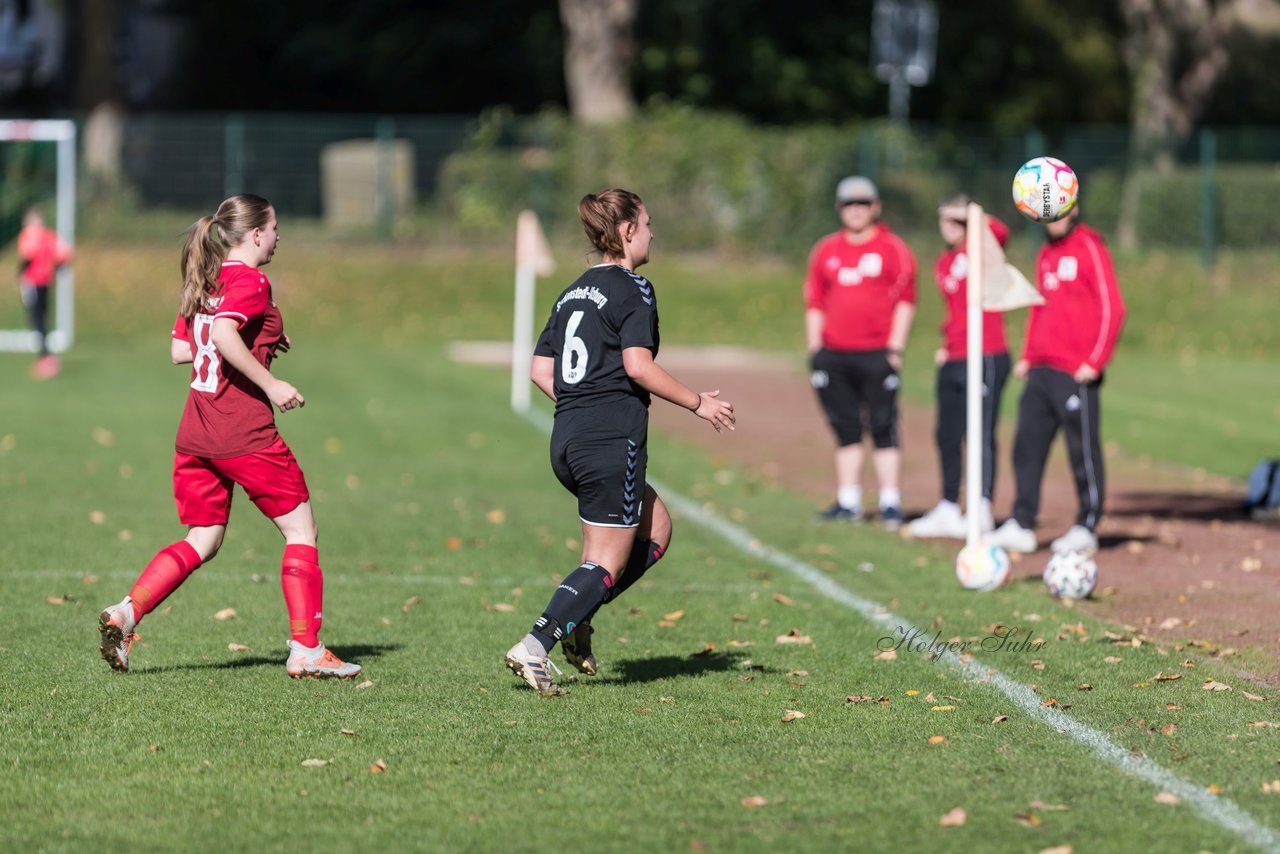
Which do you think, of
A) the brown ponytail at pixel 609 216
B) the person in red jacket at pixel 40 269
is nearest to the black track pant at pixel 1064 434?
the brown ponytail at pixel 609 216

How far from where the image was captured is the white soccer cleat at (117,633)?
23.2 feet

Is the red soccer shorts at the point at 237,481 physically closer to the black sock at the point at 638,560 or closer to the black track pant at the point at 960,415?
the black sock at the point at 638,560

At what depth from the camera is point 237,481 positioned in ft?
23.6

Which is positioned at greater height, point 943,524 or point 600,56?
point 600,56

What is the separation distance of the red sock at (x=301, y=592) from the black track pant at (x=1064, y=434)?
498 centimetres

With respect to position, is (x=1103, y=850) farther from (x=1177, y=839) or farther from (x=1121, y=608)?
(x=1121, y=608)

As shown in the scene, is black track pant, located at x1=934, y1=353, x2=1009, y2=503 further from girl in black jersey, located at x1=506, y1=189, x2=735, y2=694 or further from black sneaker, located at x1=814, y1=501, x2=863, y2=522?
girl in black jersey, located at x1=506, y1=189, x2=735, y2=694

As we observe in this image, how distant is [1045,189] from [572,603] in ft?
13.3

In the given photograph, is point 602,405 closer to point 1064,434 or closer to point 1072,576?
point 1072,576

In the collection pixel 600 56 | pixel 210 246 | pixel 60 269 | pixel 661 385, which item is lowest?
pixel 60 269

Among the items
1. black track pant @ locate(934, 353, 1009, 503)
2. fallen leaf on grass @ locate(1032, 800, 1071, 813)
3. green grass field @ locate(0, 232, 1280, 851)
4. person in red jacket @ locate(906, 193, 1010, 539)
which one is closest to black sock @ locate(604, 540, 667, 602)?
green grass field @ locate(0, 232, 1280, 851)

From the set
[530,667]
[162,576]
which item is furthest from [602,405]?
[162,576]

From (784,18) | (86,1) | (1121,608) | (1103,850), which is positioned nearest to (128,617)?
(1103,850)

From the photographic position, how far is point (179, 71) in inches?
1695
